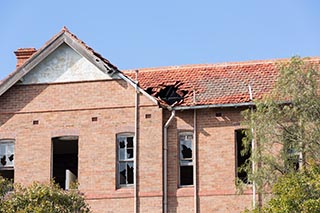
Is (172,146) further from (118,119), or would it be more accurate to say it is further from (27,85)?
(27,85)

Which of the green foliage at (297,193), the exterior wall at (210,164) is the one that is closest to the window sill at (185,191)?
the exterior wall at (210,164)

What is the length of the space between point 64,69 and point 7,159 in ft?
13.4

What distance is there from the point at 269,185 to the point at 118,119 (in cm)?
787

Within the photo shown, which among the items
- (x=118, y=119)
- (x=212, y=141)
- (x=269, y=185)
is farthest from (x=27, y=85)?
(x=269, y=185)

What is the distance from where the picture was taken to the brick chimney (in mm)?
42406

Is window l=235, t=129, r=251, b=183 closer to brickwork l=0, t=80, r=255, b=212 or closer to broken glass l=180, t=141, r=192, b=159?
brickwork l=0, t=80, r=255, b=212

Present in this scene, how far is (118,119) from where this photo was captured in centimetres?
3869

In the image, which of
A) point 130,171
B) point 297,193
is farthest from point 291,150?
point 130,171

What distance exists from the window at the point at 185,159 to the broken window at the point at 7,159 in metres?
6.53

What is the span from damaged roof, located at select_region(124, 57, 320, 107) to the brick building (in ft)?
0.13

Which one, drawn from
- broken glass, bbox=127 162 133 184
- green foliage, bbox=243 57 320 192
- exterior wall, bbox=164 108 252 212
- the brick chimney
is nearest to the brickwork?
exterior wall, bbox=164 108 252 212

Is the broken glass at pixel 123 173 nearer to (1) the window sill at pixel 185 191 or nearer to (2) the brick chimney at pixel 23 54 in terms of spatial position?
(1) the window sill at pixel 185 191

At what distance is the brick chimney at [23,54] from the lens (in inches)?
1670

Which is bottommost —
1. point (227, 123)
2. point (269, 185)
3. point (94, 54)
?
point (269, 185)
